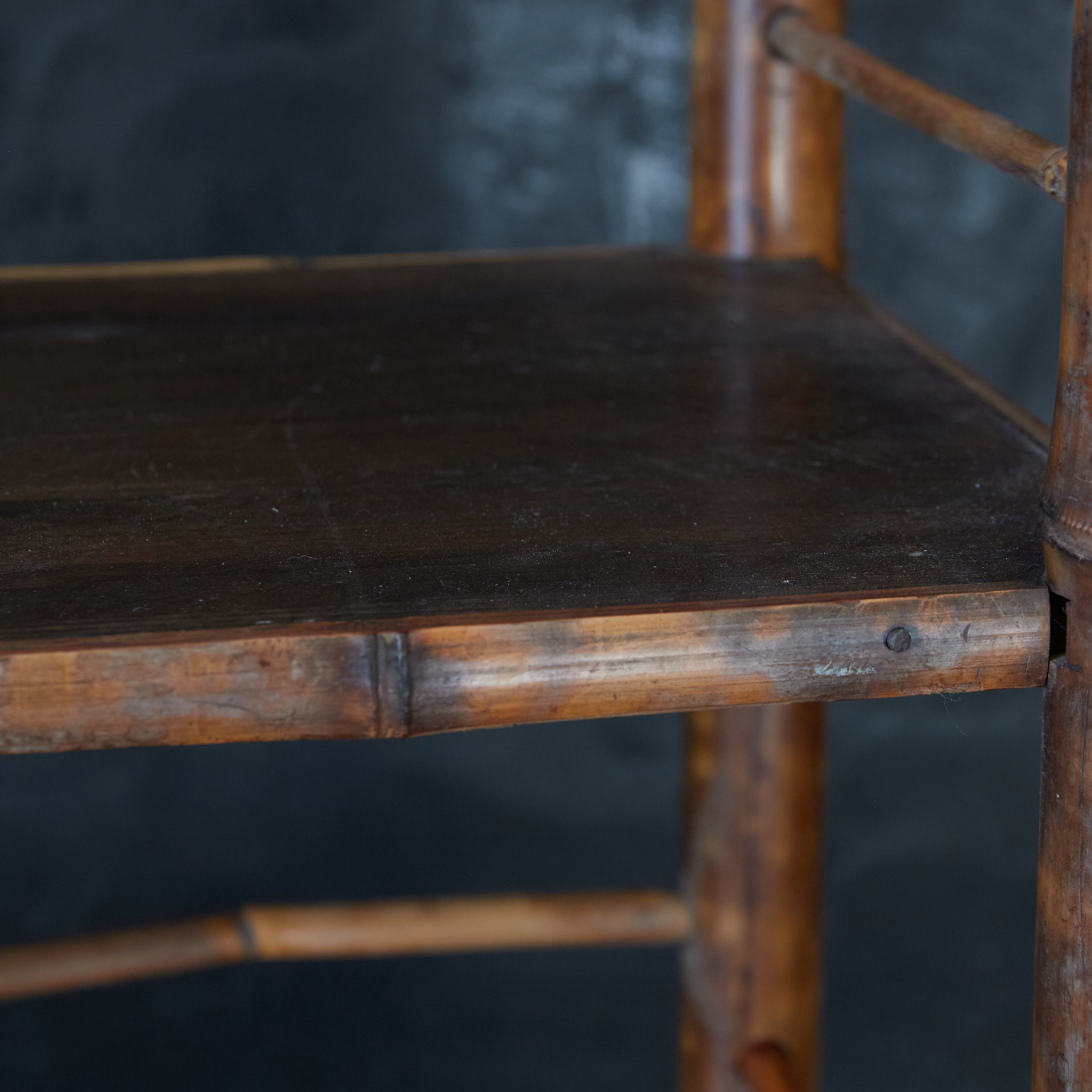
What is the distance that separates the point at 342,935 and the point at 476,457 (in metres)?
0.50

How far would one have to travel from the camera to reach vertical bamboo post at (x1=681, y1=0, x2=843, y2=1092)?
927 millimetres

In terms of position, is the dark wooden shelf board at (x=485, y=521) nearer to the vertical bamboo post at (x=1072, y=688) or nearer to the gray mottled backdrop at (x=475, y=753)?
the vertical bamboo post at (x=1072, y=688)

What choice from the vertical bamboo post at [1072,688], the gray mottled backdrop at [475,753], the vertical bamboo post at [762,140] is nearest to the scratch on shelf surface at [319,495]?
the vertical bamboo post at [1072,688]

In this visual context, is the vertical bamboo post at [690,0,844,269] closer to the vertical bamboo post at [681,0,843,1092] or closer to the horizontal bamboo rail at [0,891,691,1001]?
the vertical bamboo post at [681,0,843,1092]

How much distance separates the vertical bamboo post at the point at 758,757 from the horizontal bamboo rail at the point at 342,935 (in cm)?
6

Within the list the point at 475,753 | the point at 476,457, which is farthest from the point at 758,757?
the point at 475,753

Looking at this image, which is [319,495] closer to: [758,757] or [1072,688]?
[1072,688]

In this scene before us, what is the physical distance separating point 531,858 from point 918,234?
0.90 meters

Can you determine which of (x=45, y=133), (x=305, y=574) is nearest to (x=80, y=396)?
(x=305, y=574)

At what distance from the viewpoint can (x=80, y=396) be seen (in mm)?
674

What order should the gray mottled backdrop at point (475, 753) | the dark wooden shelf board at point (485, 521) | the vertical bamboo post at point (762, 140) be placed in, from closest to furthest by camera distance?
the dark wooden shelf board at point (485, 521)
the vertical bamboo post at point (762, 140)
the gray mottled backdrop at point (475, 753)

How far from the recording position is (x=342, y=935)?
986 mm

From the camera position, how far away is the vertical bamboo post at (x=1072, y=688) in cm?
44

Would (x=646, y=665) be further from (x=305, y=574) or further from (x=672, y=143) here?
(x=672, y=143)
